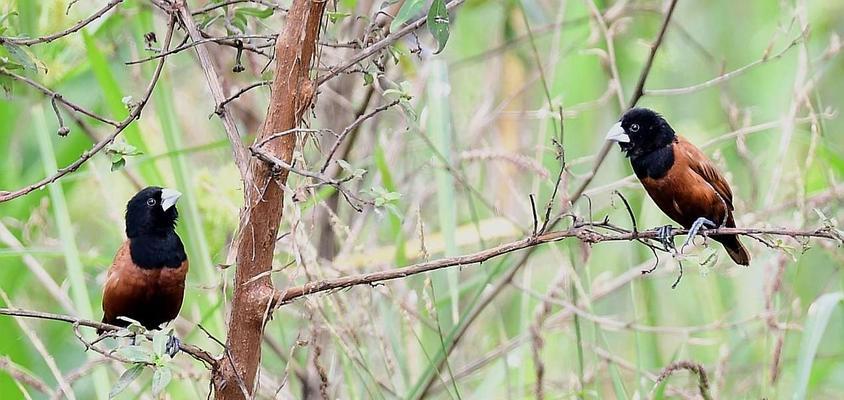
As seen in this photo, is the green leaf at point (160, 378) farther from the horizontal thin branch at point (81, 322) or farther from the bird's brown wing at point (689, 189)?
the bird's brown wing at point (689, 189)

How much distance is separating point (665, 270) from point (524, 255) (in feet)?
1.82

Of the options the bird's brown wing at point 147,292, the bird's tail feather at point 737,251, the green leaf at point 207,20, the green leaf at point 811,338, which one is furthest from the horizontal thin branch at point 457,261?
the bird's tail feather at point 737,251

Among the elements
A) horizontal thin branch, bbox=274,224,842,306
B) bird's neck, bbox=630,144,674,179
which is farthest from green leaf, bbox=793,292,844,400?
horizontal thin branch, bbox=274,224,842,306

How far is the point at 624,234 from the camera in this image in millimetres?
1563

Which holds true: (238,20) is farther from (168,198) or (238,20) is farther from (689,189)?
(689,189)

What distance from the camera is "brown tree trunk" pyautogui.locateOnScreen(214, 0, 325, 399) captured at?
148cm

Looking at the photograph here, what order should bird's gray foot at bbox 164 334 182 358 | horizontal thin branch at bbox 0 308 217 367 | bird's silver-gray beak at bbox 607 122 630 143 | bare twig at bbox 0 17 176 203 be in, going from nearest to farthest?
horizontal thin branch at bbox 0 308 217 367 < bare twig at bbox 0 17 176 203 < bird's gray foot at bbox 164 334 182 358 < bird's silver-gray beak at bbox 607 122 630 143

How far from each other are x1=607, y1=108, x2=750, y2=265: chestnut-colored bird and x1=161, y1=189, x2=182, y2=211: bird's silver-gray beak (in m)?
1.00

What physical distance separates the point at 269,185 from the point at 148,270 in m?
0.78

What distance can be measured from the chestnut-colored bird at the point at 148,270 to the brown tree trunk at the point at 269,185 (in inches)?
26.9

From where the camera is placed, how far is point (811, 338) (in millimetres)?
2330

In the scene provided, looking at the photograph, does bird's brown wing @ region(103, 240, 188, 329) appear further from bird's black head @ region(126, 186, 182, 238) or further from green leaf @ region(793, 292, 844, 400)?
green leaf @ region(793, 292, 844, 400)

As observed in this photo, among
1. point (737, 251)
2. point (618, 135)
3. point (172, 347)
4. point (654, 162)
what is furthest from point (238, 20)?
point (737, 251)

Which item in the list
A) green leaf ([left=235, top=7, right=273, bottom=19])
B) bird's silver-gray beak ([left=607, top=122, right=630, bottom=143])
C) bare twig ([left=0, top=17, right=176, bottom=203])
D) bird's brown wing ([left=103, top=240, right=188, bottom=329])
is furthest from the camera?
bird's silver-gray beak ([left=607, top=122, right=630, bottom=143])
